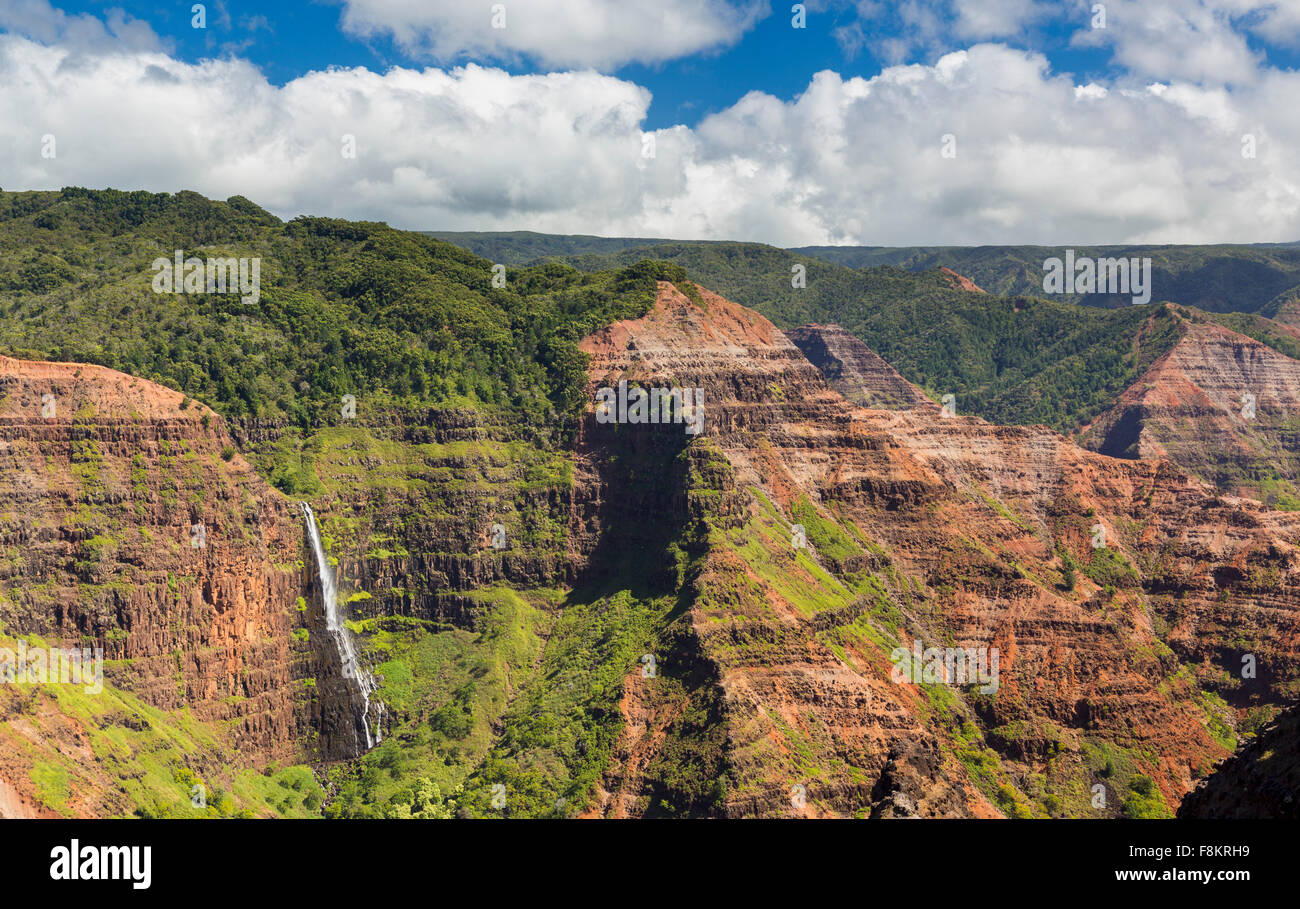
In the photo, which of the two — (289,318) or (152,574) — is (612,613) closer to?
(152,574)

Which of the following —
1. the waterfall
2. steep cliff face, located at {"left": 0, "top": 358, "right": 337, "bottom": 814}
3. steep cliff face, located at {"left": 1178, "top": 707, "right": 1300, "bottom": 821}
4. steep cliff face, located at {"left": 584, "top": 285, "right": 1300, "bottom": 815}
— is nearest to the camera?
steep cliff face, located at {"left": 1178, "top": 707, "right": 1300, "bottom": 821}

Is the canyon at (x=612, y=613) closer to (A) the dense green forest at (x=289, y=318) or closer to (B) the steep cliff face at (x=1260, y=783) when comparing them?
(A) the dense green forest at (x=289, y=318)

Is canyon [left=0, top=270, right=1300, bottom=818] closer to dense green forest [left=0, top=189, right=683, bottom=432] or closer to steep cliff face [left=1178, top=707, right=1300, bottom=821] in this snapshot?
dense green forest [left=0, top=189, right=683, bottom=432]

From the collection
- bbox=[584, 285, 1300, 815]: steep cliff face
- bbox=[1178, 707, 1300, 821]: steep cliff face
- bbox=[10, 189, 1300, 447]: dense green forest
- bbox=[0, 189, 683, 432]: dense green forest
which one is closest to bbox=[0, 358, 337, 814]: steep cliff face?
bbox=[10, 189, 1300, 447]: dense green forest

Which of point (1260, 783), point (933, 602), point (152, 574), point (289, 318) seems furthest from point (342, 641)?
point (1260, 783)

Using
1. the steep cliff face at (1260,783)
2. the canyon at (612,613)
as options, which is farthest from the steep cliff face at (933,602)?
the steep cliff face at (1260,783)

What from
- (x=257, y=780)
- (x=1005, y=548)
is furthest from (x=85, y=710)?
(x=1005, y=548)
